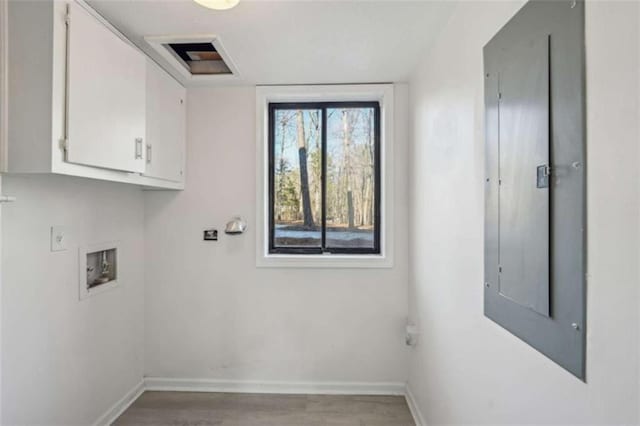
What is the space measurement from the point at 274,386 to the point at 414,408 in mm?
1030

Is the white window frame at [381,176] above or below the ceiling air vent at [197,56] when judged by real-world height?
below

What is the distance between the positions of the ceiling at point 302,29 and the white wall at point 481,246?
15 cm

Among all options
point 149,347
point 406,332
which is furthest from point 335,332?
point 149,347

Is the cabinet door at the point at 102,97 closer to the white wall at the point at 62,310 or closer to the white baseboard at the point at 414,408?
the white wall at the point at 62,310

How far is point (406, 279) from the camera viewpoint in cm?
252

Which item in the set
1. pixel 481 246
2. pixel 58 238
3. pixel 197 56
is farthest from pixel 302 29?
pixel 58 238

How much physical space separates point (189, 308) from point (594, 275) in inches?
99.1

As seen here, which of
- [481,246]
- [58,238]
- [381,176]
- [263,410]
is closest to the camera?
[481,246]

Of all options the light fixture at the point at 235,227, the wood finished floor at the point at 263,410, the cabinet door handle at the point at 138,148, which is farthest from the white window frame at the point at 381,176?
the wood finished floor at the point at 263,410

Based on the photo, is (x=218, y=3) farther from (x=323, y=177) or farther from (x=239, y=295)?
(x=239, y=295)

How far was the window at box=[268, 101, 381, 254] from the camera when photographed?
8.86 feet

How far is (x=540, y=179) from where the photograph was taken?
916 millimetres

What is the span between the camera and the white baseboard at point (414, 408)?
6.88ft

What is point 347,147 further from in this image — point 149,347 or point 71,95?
point 149,347
